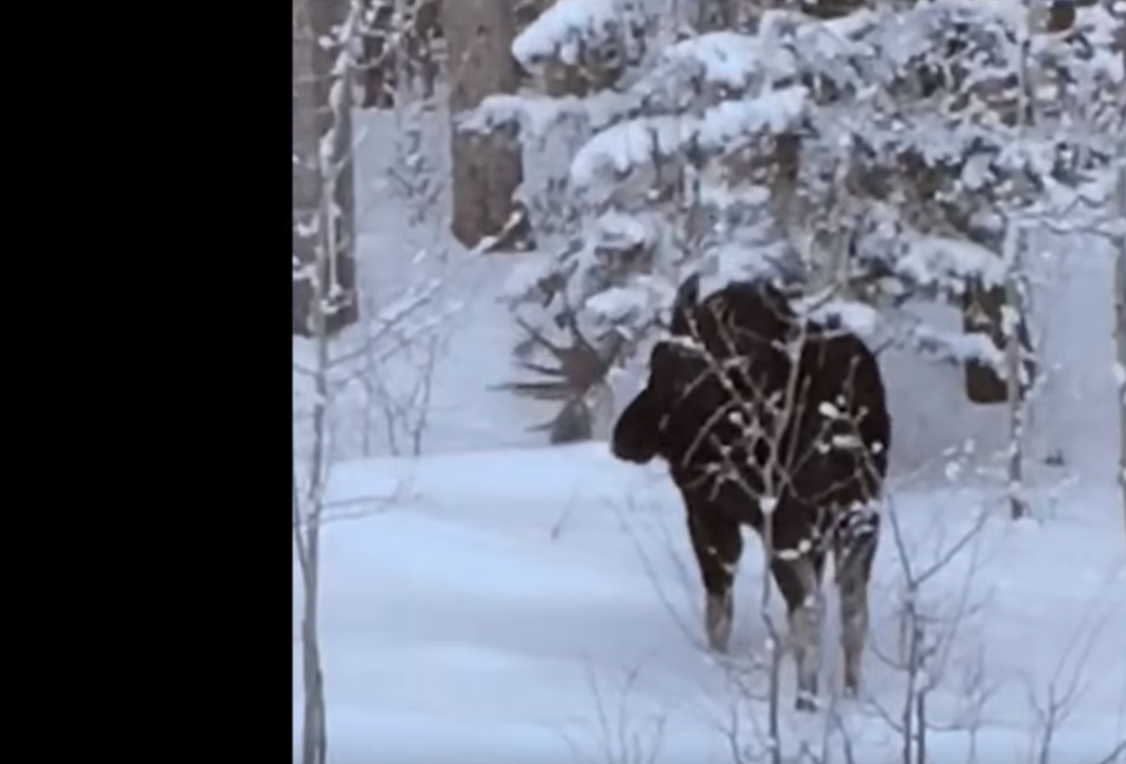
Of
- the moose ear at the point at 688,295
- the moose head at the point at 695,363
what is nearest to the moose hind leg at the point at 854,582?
the moose head at the point at 695,363

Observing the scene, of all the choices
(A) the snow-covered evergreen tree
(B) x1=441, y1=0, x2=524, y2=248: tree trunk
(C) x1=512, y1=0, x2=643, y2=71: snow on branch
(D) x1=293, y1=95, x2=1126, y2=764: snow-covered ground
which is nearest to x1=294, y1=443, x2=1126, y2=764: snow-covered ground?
(D) x1=293, y1=95, x2=1126, y2=764: snow-covered ground

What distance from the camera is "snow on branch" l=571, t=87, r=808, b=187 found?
199 centimetres

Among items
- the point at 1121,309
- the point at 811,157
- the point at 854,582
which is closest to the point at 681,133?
the point at 811,157

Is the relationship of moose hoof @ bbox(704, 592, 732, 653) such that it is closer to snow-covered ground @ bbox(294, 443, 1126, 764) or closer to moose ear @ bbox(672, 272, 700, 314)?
snow-covered ground @ bbox(294, 443, 1126, 764)

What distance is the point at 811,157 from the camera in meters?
1.95

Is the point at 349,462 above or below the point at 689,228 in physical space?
below

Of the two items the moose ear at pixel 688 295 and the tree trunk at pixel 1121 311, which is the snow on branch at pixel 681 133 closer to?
the moose ear at pixel 688 295

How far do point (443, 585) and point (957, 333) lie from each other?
2.16 ft

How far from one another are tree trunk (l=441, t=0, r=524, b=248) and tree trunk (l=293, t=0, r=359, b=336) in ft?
0.43

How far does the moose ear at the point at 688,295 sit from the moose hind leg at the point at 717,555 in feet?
0.75
